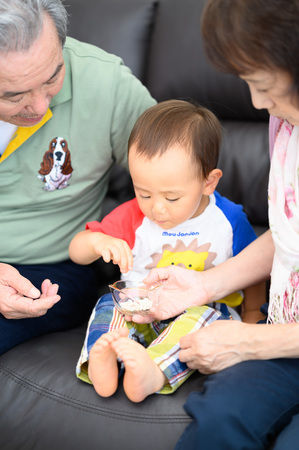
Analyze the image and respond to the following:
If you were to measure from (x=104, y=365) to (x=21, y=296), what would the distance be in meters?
0.35

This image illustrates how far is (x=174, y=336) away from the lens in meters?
1.32

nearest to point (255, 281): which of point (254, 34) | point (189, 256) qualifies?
point (189, 256)

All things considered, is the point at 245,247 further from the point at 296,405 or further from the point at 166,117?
Result: the point at 296,405

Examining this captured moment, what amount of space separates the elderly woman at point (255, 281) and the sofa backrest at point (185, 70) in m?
0.50

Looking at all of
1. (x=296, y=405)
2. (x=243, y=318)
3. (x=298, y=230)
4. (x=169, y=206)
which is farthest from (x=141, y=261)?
(x=296, y=405)

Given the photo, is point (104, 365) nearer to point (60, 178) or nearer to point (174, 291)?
point (174, 291)

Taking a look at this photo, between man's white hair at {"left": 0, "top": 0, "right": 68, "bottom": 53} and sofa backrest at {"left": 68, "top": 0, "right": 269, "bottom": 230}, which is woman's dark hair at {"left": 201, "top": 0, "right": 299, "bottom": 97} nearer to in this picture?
man's white hair at {"left": 0, "top": 0, "right": 68, "bottom": 53}

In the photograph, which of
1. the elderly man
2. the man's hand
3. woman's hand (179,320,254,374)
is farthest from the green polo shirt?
woman's hand (179,320,254,374)

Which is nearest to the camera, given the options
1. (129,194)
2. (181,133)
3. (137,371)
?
(137,371)

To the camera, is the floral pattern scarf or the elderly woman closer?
the elderly woman

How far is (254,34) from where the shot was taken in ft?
3.11

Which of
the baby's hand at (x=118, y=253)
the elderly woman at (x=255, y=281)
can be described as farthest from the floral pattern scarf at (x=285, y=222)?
the baby's hand at (x=118, y=253)

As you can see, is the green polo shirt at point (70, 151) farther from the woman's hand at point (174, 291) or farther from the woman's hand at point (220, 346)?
the woman's hand at point (220, 346)

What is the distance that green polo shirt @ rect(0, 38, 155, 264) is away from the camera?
5.24 ft
